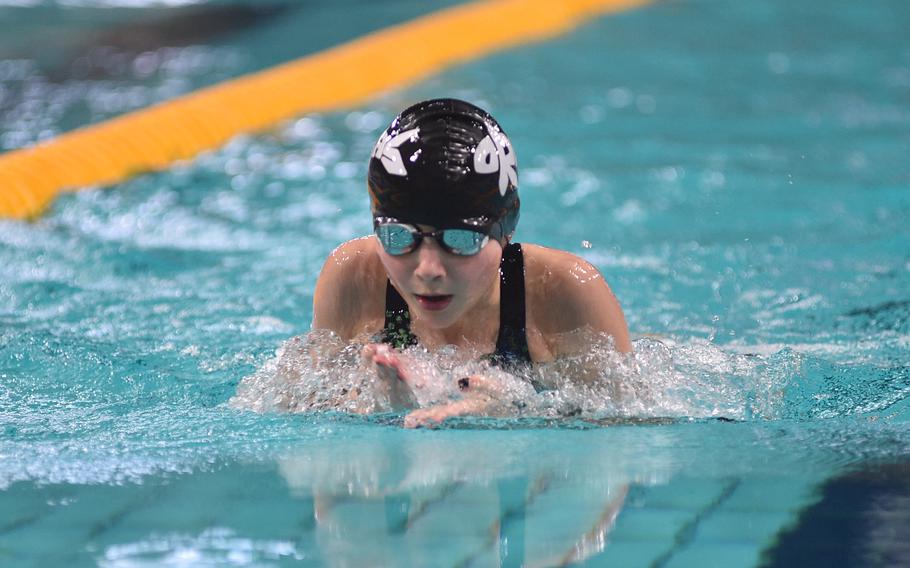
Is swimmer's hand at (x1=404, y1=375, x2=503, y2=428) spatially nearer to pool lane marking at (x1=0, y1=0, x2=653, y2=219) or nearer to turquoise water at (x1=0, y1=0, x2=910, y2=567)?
turquoise water at (x1=0, y1=0, x2=910, y2=567)

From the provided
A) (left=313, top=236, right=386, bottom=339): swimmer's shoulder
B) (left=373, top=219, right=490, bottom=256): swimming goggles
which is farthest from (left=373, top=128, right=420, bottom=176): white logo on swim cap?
(left=313, top=236, right=386, bottom=339): swimmer's shoulder

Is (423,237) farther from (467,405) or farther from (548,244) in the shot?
(548,244)

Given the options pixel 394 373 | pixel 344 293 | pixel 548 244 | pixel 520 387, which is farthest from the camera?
pixel 548 244

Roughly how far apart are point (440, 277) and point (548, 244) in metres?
2.48

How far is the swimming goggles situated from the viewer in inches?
93.3

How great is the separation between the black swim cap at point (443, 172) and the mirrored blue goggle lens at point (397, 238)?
0.02 metres

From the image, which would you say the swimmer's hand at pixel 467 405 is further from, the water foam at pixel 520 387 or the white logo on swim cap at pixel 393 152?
the white logo on swim cap at pixel 393 152

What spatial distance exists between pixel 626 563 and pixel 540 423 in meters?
0.62

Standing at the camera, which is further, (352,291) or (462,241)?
(352,291)

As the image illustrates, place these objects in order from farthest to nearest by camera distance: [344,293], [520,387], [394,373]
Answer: [344,293]
[520,387]
[394,373]

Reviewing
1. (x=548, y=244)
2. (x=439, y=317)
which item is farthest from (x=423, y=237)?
(x=548, y=244)

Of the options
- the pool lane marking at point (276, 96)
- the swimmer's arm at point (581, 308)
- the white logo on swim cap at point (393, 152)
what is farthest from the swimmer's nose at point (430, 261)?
the pool lane marking at point (276, 96)

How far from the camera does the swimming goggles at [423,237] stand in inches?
93.3

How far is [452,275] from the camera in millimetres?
2395
